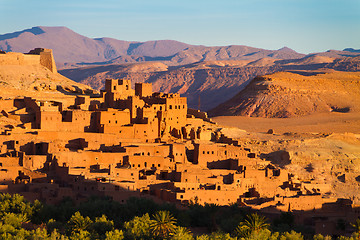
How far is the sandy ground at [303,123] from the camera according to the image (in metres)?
93.4

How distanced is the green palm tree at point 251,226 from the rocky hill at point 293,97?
70567mm

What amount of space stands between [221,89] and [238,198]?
152 metres

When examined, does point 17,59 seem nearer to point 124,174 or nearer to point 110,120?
point 110,120

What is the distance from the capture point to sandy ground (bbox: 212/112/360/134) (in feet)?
307

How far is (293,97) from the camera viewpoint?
4621 inches

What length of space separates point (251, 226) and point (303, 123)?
63691 millimetres

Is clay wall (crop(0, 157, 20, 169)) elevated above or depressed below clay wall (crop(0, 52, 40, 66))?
below

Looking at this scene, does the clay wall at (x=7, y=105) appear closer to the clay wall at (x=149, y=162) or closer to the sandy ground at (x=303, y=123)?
the clay wall at (x=149, y=162)

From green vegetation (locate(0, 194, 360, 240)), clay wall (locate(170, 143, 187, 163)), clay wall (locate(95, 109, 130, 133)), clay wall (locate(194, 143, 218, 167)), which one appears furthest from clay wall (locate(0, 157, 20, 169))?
clay wall (locate(194, 143, 218, 167))

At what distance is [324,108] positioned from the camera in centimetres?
11412

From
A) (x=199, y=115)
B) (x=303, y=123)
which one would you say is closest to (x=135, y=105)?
(x=199, y=115)

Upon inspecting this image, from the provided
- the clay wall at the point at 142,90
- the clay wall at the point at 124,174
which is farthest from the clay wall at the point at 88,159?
the clay wall at the point at 142,90

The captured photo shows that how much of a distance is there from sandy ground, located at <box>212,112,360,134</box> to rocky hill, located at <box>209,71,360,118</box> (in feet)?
13.9

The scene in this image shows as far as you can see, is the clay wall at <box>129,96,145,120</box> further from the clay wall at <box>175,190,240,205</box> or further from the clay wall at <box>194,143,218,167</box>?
the clay wall at <box>175,190,240,205</box>
